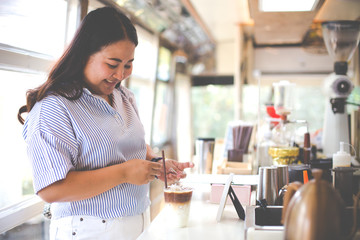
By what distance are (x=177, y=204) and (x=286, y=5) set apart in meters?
2.09

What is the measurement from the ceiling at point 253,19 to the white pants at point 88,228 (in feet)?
6.98

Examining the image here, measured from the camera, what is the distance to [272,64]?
6055mm

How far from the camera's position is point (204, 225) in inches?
61.2

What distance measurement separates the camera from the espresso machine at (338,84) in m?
2.74

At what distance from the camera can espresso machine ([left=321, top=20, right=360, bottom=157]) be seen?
2738 millimetres

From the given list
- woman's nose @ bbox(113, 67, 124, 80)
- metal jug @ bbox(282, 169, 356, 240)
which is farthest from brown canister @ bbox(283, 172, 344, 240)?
woman's nose @ bbox(113, 67, 124, 80)

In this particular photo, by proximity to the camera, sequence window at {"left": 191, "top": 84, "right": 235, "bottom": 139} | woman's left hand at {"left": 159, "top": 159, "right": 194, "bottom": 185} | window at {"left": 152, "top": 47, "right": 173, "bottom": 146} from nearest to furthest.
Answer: woman's left hand at {"left": 159, "top": 159, "right": 194, "bottom": 185}, window at {"left": 152, "top": 47, "right": 173, "bottom": 146}, window at {"left": 191, "top": 84, "right": 235, "bottom": 139}

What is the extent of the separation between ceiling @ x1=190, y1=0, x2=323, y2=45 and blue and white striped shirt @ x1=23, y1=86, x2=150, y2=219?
1.85 meters

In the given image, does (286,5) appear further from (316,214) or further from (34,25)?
(316,214)

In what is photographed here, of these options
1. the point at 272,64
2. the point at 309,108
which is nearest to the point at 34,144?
the point at 272,64

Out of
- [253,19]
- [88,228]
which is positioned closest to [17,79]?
[88,228]

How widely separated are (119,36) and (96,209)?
0.72 metres

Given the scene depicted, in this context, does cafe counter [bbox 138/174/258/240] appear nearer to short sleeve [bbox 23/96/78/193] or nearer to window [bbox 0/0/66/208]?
short sleeve [bbox 23/96/78/193]

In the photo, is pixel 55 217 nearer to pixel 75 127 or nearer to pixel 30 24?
pixel 75 127
